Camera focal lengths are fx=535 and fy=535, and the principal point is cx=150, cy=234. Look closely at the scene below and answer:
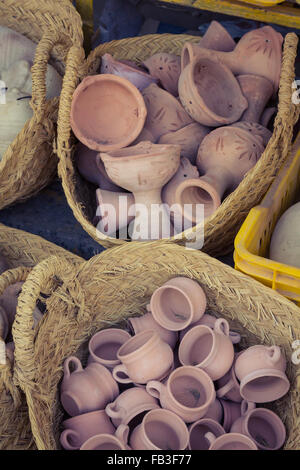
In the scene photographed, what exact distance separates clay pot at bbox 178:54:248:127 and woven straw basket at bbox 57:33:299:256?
0.62 ft

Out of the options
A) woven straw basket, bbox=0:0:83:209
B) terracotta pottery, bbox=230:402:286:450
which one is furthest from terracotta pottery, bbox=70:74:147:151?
terracotta pottery, bbox=230:402:286:450

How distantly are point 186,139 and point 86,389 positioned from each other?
0.72 metres

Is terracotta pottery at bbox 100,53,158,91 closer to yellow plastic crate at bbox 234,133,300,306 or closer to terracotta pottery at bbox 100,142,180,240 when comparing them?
terracotta pottery at bbox 100,142,180,240

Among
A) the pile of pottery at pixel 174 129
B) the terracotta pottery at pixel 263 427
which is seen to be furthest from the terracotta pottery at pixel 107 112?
the terracotta pottery at pixel 263 427

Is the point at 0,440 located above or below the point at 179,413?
below

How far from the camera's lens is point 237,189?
1282mm

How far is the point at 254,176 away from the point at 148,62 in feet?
1.91

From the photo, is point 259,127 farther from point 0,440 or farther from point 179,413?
point 0,440

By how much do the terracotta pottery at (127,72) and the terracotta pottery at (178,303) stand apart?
26.1 inches

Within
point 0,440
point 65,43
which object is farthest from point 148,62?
point 0,440

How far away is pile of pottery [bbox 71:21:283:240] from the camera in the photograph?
1370 millimetres

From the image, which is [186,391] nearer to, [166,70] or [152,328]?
[152,328]

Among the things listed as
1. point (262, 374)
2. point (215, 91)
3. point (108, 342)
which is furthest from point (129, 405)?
point (215, 91)
